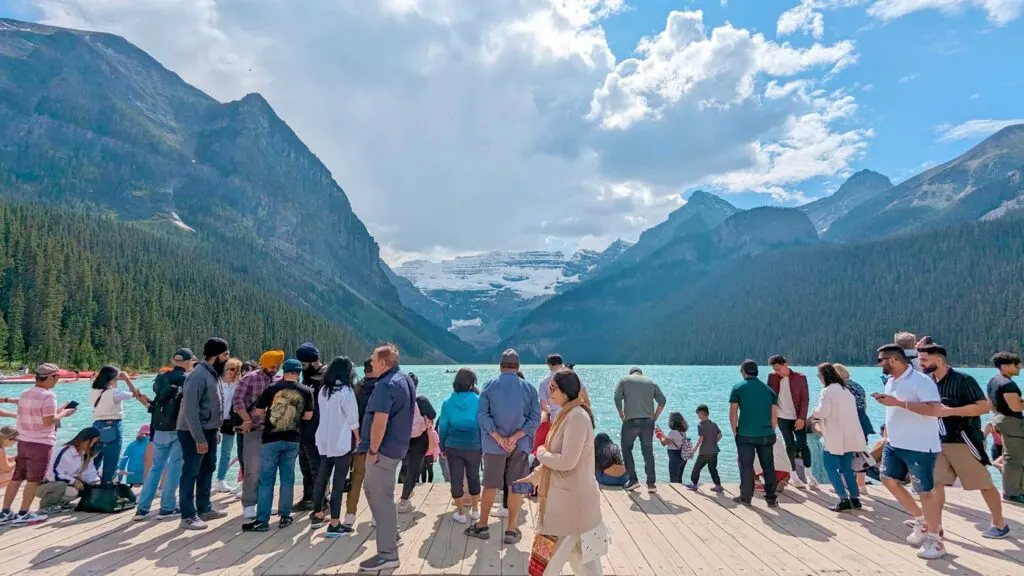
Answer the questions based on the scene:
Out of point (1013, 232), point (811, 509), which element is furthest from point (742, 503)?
point (1013, 232)

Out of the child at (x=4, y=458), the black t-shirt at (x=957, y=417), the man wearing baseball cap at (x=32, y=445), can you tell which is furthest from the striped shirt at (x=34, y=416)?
the black t-shirt at (x=957, y=417)

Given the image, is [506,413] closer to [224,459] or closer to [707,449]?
[707,449]

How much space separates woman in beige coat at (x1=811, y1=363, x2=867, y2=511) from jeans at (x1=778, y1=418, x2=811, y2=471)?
46.4 inches

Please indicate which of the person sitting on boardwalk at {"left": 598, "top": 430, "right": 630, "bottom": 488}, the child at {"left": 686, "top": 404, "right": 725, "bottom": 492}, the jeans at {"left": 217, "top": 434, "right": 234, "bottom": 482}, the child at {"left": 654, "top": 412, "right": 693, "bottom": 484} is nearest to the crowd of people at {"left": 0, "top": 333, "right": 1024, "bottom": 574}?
the person sitting on boardwalk at {"left": 598, "top": 430, "right": 630, "bottom": 488}

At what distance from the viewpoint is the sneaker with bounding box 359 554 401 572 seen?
22.9ft

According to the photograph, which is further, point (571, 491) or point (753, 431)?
point (753, 431)

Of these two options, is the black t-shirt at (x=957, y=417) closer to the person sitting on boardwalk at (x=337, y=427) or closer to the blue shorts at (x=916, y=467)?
the blue shorts at (x=916, y=467)

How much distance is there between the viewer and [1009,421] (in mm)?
10758

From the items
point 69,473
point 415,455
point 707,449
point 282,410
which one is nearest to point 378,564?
point 282,410

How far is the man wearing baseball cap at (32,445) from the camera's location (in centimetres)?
903

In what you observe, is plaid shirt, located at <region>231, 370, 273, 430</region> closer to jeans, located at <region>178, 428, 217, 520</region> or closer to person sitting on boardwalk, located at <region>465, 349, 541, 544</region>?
jeans, located at <region>178, 428, 217, 520</region>

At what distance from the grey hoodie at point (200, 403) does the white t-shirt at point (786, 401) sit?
10429mm

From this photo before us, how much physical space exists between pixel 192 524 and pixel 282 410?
235 cm

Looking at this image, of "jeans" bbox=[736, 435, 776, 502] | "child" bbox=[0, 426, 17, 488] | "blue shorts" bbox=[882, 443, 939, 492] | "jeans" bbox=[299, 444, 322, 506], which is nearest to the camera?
"blue shorts" bbox=[882, 443, 939, 492]
